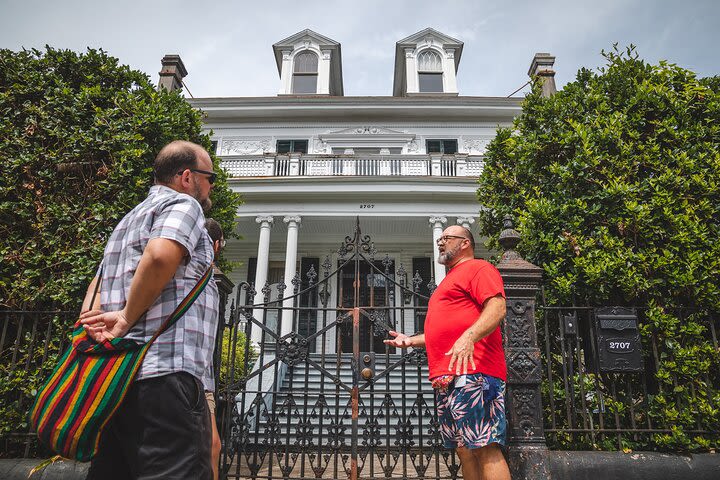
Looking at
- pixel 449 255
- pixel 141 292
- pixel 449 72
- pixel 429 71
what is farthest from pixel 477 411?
pixel 429 71

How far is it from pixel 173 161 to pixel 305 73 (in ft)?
55.7

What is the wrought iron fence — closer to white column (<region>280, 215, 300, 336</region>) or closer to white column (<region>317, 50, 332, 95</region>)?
white column (<region>280, 215, 300, 336</region>)

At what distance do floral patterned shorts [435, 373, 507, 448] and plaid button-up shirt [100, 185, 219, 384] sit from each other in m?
1.56

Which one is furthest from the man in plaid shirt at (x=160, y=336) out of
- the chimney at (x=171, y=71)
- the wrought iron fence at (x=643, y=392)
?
the chimney at (x=171, y=71)

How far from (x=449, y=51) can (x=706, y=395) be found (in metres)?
16.7

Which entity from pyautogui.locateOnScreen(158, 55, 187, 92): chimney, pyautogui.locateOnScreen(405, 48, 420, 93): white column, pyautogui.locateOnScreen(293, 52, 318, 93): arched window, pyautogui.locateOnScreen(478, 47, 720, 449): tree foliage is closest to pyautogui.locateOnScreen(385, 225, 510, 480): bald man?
pyautogui.locateOnScreen(478, 47, 720, 449): tree foliage

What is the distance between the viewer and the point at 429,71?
1764cm

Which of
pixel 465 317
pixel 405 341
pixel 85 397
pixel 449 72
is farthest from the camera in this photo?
pixel 449 72

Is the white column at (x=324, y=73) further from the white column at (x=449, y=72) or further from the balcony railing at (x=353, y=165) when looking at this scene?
the white column at (x=449, y=72)

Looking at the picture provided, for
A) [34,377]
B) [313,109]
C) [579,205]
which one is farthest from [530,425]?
[313,109]

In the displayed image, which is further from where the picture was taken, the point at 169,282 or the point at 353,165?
the point at 353,165

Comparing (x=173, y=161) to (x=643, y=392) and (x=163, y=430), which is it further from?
(x=643, y=392)

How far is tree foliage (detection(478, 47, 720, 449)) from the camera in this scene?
3.78m

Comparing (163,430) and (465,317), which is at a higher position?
(465,317)
